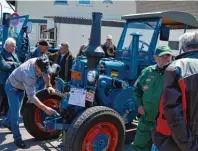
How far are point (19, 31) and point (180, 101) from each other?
6.49m

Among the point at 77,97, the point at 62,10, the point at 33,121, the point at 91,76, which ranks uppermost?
the point at 62,10

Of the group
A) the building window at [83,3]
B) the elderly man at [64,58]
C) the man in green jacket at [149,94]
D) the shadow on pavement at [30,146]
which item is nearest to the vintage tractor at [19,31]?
the elderly man at [64,58]

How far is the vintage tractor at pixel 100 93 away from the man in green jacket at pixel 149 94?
0.41m

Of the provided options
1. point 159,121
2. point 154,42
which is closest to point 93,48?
point 154,42

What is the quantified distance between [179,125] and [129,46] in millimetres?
3347

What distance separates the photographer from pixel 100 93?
4695 mm

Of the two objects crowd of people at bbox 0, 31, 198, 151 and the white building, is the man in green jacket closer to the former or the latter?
crowd of people at bbox 0, 31, 198, 151

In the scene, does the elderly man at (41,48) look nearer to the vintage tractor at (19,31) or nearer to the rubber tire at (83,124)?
the vintage tractor at (19,31)

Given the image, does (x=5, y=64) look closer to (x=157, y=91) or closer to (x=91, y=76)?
(x=91, y=76)

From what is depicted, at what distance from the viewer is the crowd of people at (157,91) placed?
2178mm

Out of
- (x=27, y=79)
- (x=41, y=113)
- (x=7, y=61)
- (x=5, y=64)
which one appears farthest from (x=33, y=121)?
(x=7, y=61)

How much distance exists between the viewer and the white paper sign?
439cm

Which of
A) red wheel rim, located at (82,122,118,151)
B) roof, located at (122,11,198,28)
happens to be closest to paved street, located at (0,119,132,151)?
red wheel rim, located at (82,122,118,151)

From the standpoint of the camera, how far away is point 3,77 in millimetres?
6188
